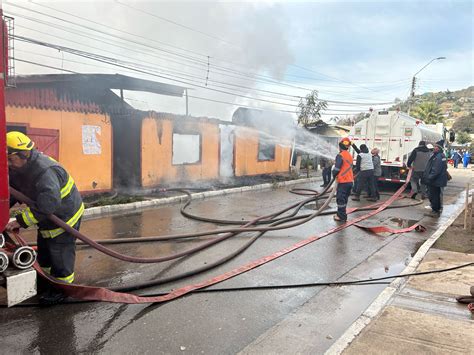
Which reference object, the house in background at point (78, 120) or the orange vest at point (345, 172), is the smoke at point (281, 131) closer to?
the house in background at point (78, 120)

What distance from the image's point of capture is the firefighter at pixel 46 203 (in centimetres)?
350

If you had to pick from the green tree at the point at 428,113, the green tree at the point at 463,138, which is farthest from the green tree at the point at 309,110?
the green tree at the point at 463,138

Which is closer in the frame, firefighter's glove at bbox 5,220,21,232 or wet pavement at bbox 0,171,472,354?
wet pavement at bbox 0,171,472,354

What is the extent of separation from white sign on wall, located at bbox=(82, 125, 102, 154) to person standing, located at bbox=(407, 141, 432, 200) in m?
9.55

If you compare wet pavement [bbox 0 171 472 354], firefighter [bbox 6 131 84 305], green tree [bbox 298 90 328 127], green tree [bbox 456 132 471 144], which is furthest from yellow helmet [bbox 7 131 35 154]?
green tree [bbox 456 132 471 144]

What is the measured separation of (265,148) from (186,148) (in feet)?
17.0

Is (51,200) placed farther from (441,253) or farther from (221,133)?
(221,133)

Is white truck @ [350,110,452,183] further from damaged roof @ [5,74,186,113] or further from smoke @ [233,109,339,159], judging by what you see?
damaged roof @ [5,74,186,113]

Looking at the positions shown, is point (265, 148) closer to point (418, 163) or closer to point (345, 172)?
point (418, 163)

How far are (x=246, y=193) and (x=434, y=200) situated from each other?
229 inches

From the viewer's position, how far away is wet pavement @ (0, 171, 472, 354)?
10.9 feet

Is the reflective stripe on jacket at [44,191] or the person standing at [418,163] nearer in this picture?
the reflective stripe on jacket at [44,191]

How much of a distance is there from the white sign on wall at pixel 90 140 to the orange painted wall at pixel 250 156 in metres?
6.42

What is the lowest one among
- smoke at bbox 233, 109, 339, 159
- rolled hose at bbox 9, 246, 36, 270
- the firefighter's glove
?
rolled hose at bbox 9, 246, 36, 270
